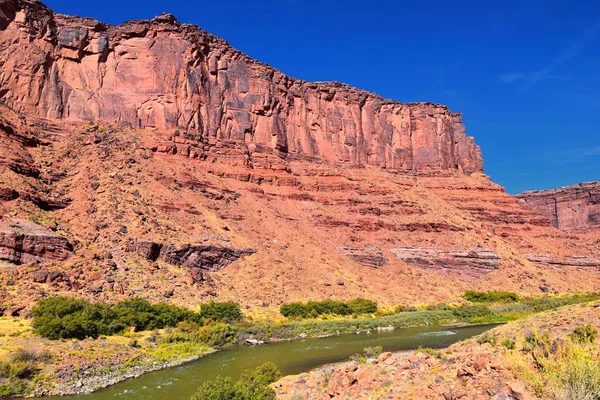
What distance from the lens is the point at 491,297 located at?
62812 millimetres

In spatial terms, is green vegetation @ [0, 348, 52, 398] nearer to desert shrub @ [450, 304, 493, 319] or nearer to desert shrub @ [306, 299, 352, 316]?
desert shrub @ [306, 299, 352, 316]

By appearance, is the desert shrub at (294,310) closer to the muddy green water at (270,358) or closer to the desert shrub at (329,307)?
the desert shrub at (329,307)

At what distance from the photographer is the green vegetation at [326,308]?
47.2 meters

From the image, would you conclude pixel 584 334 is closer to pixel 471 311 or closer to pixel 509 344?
pixel 509 344

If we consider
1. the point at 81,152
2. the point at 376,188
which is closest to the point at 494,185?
the point at 376,188

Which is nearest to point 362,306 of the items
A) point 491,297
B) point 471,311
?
point 471,311

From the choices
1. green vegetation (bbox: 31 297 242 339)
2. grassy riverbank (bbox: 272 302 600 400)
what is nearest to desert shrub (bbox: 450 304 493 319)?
green vegetation (bbox: 31 297 242 339)

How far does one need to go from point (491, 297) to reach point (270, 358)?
136 feet

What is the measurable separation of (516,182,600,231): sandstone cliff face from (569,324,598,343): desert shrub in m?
126

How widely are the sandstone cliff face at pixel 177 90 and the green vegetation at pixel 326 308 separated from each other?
32196 mm

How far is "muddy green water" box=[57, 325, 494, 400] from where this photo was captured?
76.0 ft

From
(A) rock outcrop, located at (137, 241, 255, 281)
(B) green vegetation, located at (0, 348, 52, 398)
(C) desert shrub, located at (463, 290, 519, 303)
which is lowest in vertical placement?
(B) green vegetation, located at (0, 348, 52, 398)

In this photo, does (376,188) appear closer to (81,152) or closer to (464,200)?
(464,200)

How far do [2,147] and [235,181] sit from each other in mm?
30219
